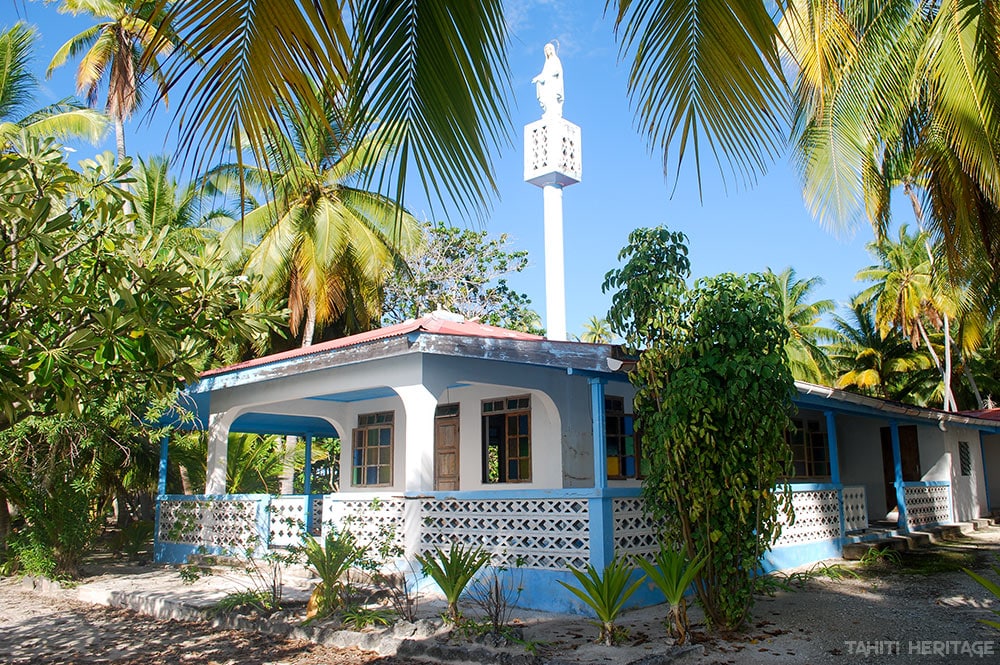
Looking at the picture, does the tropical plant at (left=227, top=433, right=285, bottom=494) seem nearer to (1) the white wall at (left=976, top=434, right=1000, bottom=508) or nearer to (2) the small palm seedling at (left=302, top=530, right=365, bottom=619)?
(2) the small palm seedling at (left=302, top=530, right=365, bottom=619)

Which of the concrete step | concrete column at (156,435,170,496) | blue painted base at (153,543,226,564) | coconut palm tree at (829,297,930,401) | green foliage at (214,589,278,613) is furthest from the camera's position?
coconut palm tree at (829,297,930,401)

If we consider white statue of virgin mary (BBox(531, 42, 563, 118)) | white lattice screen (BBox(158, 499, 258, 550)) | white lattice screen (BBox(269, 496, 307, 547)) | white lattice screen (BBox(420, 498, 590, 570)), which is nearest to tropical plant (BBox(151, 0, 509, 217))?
white lattice screen (BBox(420, 498, 590, 570))

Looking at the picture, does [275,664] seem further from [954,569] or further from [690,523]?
[954,569]

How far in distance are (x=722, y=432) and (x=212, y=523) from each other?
8.61 m

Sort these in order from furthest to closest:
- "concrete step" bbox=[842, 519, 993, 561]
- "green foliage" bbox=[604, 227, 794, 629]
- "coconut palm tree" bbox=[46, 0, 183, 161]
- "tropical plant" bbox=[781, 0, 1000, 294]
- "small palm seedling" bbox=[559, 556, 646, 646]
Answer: "coconut palm tree" bbox=[46, 0, 183, 161]
"concrete step" bbox=[842, 519, 993, 561]
"green foliage" bbox=[604, 227, 794, 629]
"small palm seedling" bbox=[559, 556, 646, 646]
"tropical plant" bbox=[781, 0, 1000, 294]

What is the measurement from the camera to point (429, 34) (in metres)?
2.34

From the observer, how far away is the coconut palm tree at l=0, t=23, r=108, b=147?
19.5 meters

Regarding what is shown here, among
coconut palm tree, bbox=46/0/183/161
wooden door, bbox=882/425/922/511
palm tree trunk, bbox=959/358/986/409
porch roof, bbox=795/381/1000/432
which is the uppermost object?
coconut palm tree, bbox=46/0/183/161

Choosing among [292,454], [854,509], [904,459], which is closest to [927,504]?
[904,459]

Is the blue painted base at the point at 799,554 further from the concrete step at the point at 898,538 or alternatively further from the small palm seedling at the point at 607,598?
the small palm seedling at the point at 607,598

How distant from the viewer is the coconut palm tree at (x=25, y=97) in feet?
64.0

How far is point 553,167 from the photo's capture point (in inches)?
773

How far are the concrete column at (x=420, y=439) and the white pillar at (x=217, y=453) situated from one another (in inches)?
187

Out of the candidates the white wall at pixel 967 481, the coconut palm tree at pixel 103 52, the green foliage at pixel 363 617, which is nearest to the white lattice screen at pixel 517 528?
the green foliage at pixel 363 617
